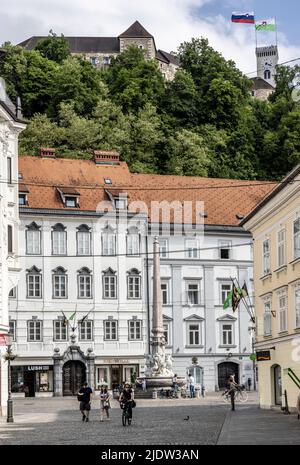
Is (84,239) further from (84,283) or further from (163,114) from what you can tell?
(163,114)

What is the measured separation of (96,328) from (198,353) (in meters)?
7.00

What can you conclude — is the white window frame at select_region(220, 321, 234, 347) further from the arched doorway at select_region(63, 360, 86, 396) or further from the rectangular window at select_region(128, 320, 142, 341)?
the arched doorway at select_region(63, 360, 86, 396)

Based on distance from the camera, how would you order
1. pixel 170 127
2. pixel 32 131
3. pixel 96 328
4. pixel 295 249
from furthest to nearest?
pixel 170 127 < pixel 32 131 < pixel 96 328 < pixel 295 249

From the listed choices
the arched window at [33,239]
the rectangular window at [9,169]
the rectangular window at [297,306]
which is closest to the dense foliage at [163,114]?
the arched window at [33,239]

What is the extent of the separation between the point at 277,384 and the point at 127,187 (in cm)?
3217

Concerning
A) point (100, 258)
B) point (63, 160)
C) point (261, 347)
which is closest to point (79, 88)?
point (63, 160)

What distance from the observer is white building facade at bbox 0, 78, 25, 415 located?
42.9 m

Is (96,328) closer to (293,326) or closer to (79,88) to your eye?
(293,326)

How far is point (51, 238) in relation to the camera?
65.4 metres

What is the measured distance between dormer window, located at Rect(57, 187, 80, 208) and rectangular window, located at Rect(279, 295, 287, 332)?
30.0 metres

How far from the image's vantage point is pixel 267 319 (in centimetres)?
4050

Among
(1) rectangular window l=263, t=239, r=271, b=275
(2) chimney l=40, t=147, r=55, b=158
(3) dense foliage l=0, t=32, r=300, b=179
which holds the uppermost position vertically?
(3) dense foliage l=0, t=32, r=300, b=179

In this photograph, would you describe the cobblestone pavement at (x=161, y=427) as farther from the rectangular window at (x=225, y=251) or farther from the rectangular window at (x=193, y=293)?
the rectangular window at (x=225, y=251)

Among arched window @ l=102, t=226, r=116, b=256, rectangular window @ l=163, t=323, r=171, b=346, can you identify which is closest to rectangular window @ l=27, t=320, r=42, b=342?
arched window @ l=102, t=226, r=116, b=256
